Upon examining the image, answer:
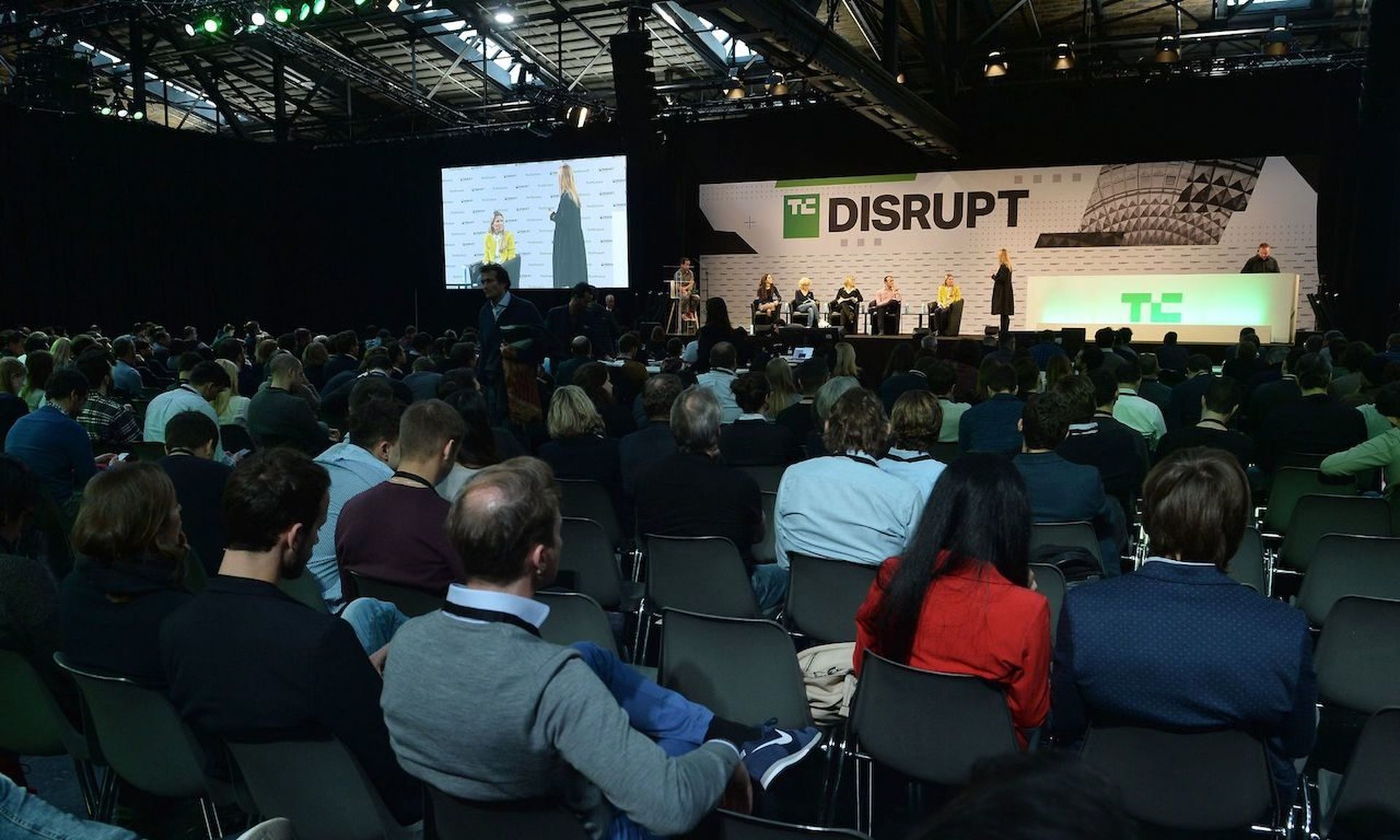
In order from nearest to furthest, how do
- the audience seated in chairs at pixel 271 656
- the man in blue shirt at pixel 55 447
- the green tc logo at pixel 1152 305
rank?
the audience seated in chairs at pixel 271 656 < the man in blue shirt at pixel 55 447 < the green tc logo at pixel 1152 305

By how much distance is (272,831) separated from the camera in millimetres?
1322

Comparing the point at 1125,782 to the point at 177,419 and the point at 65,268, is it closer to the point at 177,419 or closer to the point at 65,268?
the point at 177,419

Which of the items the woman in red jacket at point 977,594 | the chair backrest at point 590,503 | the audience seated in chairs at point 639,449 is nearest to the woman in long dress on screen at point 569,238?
the audience seated in chairs at point 639,449

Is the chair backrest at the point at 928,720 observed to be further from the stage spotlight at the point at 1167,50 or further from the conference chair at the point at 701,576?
the stage spotlight at the point at 1167,50

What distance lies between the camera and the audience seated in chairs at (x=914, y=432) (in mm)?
3584

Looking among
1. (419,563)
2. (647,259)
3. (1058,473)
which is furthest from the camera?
(647,259)

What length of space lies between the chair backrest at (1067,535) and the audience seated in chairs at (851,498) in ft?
1.86

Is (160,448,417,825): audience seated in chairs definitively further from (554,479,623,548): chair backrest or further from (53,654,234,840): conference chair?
(554,479,623,548): chair backrest

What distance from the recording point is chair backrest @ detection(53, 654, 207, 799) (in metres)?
2.14

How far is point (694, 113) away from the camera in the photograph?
1698 cm

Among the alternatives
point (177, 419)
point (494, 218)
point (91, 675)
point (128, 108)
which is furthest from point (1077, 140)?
point (128, 108)

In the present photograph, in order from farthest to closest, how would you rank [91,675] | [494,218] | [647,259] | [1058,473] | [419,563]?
[494,218] < [647,259] < [1058,473] < [419,563] < [91,675]

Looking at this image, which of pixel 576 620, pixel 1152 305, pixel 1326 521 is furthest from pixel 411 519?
pixel 1152 305

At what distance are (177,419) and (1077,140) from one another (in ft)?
46.7
